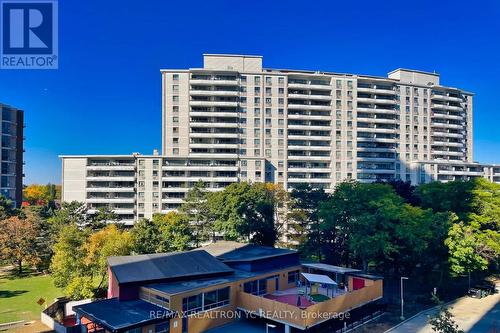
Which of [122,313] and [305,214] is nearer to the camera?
[122,313]

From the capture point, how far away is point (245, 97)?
73.6 meters

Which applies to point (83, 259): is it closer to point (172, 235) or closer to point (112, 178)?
point (172, 235)

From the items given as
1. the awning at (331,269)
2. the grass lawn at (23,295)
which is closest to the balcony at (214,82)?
the grass lawn at (23,295)

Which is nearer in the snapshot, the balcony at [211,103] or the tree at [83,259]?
the tree at [83,259]

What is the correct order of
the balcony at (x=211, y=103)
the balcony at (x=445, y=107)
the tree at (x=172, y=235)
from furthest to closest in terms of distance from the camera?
the balcony at (x=445, y=107), the balcony at (x=211, y=103), the tree at (x=172, y=235)

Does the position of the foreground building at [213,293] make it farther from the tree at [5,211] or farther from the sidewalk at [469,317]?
the tree at [5,211]

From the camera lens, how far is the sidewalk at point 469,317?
25875mm

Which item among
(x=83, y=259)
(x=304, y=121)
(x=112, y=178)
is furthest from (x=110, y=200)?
(x=304, y=121)

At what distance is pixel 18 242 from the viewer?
4384 cm

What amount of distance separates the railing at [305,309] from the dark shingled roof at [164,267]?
3.66 m

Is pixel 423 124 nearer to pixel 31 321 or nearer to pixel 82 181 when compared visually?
pixel 82 181

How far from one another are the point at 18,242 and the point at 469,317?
51635mm

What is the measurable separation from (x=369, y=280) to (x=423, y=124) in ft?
210

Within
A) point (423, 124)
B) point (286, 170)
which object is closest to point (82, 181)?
point (286, 170)
